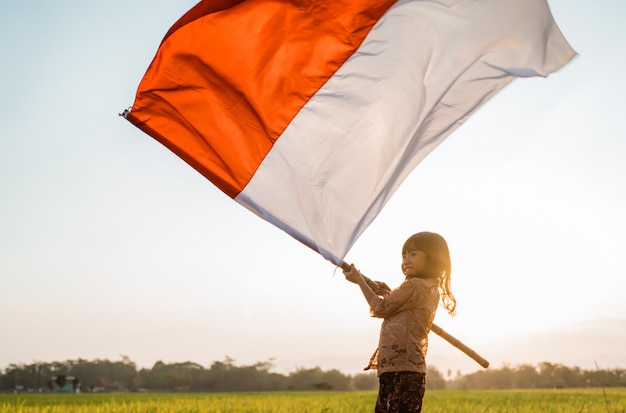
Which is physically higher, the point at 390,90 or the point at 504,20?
the point at 504,20

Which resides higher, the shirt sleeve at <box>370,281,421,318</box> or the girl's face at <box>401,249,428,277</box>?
the girl's face at <box>401,249,428,277</box>

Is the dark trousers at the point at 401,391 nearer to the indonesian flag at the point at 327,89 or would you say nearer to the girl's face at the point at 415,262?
the girl's face at the point at 415,262

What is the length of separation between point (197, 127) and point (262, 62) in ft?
2.19

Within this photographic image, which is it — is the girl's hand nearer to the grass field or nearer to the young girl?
the young girl

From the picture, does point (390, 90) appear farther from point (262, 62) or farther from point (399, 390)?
point (399, 390)

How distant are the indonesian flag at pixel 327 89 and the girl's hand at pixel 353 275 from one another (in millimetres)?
274

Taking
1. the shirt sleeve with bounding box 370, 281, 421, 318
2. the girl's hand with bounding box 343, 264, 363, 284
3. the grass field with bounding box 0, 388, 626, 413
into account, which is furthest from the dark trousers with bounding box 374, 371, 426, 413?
the grass field with bounding box 0, 388, 626, 413

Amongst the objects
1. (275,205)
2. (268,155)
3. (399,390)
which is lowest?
(399,390)

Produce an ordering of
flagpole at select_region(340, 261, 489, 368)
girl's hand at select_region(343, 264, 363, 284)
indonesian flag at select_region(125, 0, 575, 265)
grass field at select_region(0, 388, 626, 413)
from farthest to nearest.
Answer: grass field at select_region(0, 388, 626, 413) → flagpole at select_region(340, 261, 489, 368) → girl's hand at select_region(343, 264, 363, 284) → indonesian flag at select_region(125, 0, 575, 265)

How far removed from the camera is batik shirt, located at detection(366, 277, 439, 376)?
4.62 meters

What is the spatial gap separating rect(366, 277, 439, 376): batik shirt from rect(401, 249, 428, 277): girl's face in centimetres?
6

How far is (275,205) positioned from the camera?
15.6 ft

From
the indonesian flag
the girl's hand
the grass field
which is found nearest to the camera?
the indonesian flag

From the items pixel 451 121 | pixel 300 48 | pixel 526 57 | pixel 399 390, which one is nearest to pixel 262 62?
pixel 300 48
